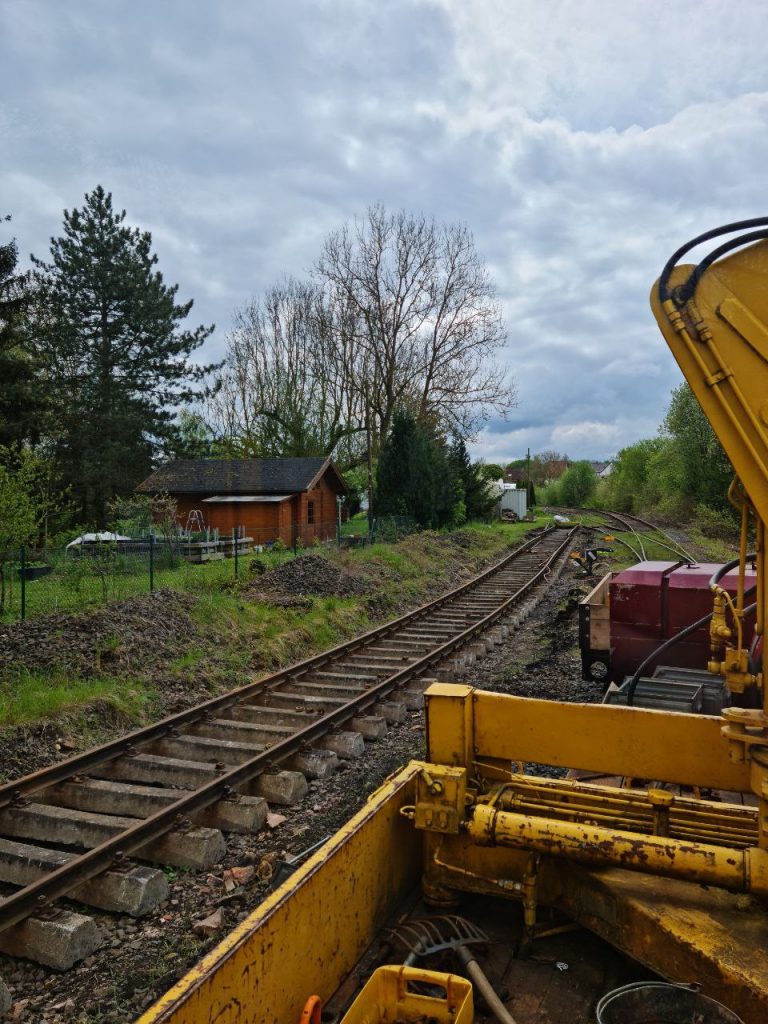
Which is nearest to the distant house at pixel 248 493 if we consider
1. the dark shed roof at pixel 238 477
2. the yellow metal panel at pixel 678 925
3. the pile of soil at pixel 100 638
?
the dark shed roof at pixel 238 477

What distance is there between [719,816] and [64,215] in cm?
3765

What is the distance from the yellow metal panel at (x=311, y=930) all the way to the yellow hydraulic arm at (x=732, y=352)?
173 centimetres

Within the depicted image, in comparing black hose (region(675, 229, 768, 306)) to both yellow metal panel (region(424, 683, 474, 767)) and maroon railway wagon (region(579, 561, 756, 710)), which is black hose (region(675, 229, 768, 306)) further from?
maroon railway wagon (region(579, 561, 756, 710))

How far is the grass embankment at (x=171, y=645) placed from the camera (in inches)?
327

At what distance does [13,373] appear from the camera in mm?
23609

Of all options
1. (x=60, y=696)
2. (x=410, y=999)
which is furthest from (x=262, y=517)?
(x=410, y=999)

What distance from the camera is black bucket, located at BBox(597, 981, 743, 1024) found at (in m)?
2.53

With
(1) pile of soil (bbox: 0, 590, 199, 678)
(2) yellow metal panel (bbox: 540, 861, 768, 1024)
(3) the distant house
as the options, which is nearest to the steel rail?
(1) pile of soil (bbox: 0, 590, 199, 678)

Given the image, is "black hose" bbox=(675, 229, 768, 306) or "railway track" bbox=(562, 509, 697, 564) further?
"railway track" bbox=(562, 509, 697, 564)

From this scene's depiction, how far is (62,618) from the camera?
10695mm

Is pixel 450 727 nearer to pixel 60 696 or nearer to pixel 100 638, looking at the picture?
pixel 60 696

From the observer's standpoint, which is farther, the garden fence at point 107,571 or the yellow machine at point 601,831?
the garden fence at point 107,571

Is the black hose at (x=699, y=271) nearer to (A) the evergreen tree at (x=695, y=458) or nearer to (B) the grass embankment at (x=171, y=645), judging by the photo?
(B) the grass embankment at (x=171, y=645)

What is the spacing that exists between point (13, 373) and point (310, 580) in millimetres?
15127
